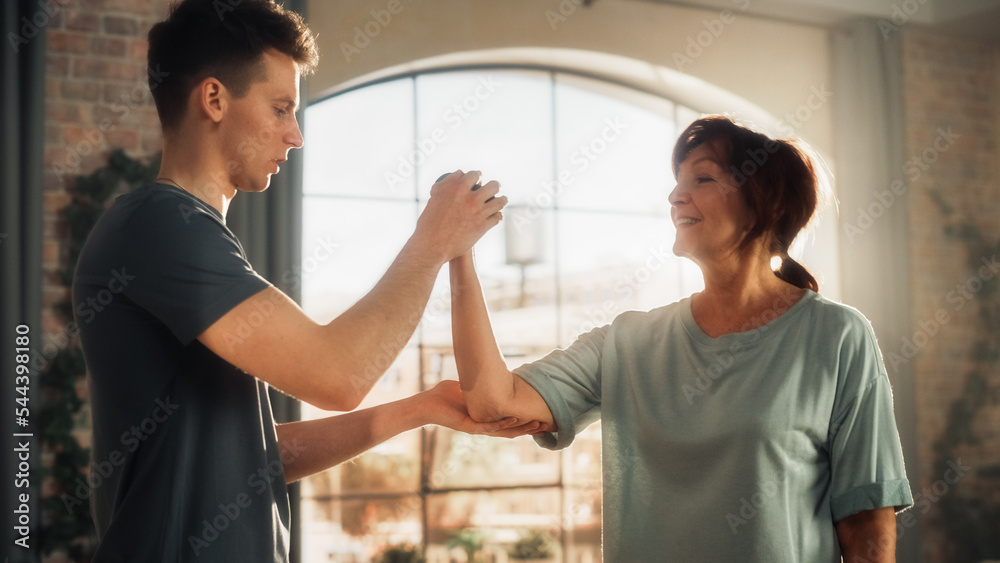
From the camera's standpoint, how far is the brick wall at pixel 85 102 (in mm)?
3305

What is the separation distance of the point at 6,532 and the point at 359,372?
2.66 m

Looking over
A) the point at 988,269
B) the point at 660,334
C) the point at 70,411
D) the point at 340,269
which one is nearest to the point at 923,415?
the point at 988,269

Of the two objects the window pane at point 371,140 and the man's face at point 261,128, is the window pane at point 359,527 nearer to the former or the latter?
the window pane at point 371,140

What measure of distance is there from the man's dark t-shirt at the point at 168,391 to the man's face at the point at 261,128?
0.15 metres

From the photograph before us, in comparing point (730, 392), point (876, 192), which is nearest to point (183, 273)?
point (730, 392)

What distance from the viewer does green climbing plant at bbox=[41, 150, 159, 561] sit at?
3.16 metres

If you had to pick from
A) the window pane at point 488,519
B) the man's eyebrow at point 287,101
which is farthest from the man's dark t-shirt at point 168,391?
the window pane at point 488,519

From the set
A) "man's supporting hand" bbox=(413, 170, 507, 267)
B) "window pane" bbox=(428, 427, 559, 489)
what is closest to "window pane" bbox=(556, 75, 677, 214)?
"window pane" bbox=(428, 427, 559, 489)

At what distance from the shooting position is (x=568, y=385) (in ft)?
5.43

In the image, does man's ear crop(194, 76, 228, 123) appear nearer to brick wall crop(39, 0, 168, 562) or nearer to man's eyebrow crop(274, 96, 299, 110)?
man's eyebrow crop(274, 96, 299, 110)

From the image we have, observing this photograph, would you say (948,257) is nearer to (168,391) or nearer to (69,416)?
(69,416)

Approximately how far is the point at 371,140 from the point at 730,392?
367cm

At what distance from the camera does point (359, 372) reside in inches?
45.6

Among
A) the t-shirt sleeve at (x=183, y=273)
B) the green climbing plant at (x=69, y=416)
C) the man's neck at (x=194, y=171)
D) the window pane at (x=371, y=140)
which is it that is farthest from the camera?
the window pane at (x=371, y=140)
